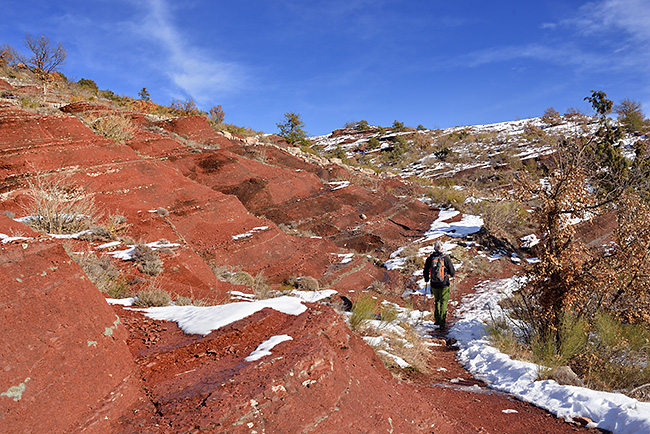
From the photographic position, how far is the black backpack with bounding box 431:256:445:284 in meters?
8.27

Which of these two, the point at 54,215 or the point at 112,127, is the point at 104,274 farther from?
the point at 112,127

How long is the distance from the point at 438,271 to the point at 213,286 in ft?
15.6

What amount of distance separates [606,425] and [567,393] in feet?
2.32

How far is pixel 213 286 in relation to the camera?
720cm

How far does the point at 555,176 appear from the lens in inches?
251

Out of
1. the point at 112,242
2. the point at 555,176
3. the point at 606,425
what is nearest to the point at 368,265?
the point at 555,176

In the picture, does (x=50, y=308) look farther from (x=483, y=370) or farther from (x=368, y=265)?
(x=368, y=265)

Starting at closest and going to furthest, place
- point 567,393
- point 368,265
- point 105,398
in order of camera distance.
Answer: point 105,398, point 567,393, point 368,265

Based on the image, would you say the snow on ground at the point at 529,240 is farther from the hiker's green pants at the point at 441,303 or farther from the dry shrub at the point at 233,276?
the dry shrub at the point at 233,276

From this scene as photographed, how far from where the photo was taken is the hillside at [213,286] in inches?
88.3

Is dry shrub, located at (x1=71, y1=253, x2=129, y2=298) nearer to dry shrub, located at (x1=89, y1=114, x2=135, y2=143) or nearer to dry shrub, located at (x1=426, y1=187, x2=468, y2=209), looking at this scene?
dry shrub, located at (x1=89, y1=114, x2=135, y2=143)

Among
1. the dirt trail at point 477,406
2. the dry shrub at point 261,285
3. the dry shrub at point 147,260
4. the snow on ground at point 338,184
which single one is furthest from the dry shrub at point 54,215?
the snow on ground at point 338,184

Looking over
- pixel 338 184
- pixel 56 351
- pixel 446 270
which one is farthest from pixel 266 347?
pixel 338 184

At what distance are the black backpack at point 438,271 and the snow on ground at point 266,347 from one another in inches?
232
